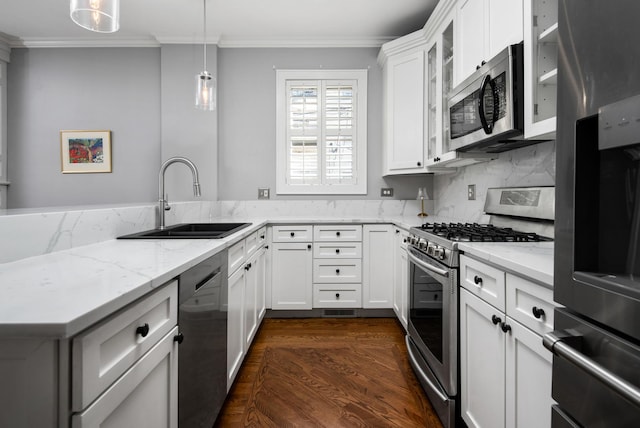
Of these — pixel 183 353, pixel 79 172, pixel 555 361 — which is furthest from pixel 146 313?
pixel 79 172

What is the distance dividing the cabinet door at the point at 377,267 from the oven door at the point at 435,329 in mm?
809

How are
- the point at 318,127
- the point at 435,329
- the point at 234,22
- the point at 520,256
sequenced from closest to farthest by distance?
the point at 520,256, the point at 435,329, the point at 234,22, the point at 318,127

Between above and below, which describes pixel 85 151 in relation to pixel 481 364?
above

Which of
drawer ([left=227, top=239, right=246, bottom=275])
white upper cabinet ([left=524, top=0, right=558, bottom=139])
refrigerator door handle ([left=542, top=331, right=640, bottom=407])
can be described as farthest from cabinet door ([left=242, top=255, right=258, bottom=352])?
A: white upper cabinet ([left=524, top=0, right=558, bottom=139])

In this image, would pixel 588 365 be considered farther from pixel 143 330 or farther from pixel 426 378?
pixel 426 378

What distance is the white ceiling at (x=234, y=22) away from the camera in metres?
2.74

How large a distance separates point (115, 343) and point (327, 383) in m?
1.46

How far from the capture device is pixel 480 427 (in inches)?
50.1

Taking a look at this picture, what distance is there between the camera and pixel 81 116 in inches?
134

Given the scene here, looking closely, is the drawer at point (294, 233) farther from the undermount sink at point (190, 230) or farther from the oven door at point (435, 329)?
the oven door at point (435, 329)

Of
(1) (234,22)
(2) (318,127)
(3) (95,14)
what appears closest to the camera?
(3) (95,14)

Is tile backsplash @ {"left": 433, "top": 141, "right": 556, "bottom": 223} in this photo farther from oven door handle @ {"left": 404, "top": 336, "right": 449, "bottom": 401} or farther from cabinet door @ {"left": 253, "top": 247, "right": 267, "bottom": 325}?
cabinet door @ {"left": 253, "top": 247, "right": 267, "bottom": 325}

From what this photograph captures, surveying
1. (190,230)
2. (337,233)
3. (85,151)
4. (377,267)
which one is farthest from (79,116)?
(377,267)

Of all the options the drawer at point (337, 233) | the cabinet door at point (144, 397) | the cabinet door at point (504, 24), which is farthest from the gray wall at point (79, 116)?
the cabinet door at point (504, 24)
